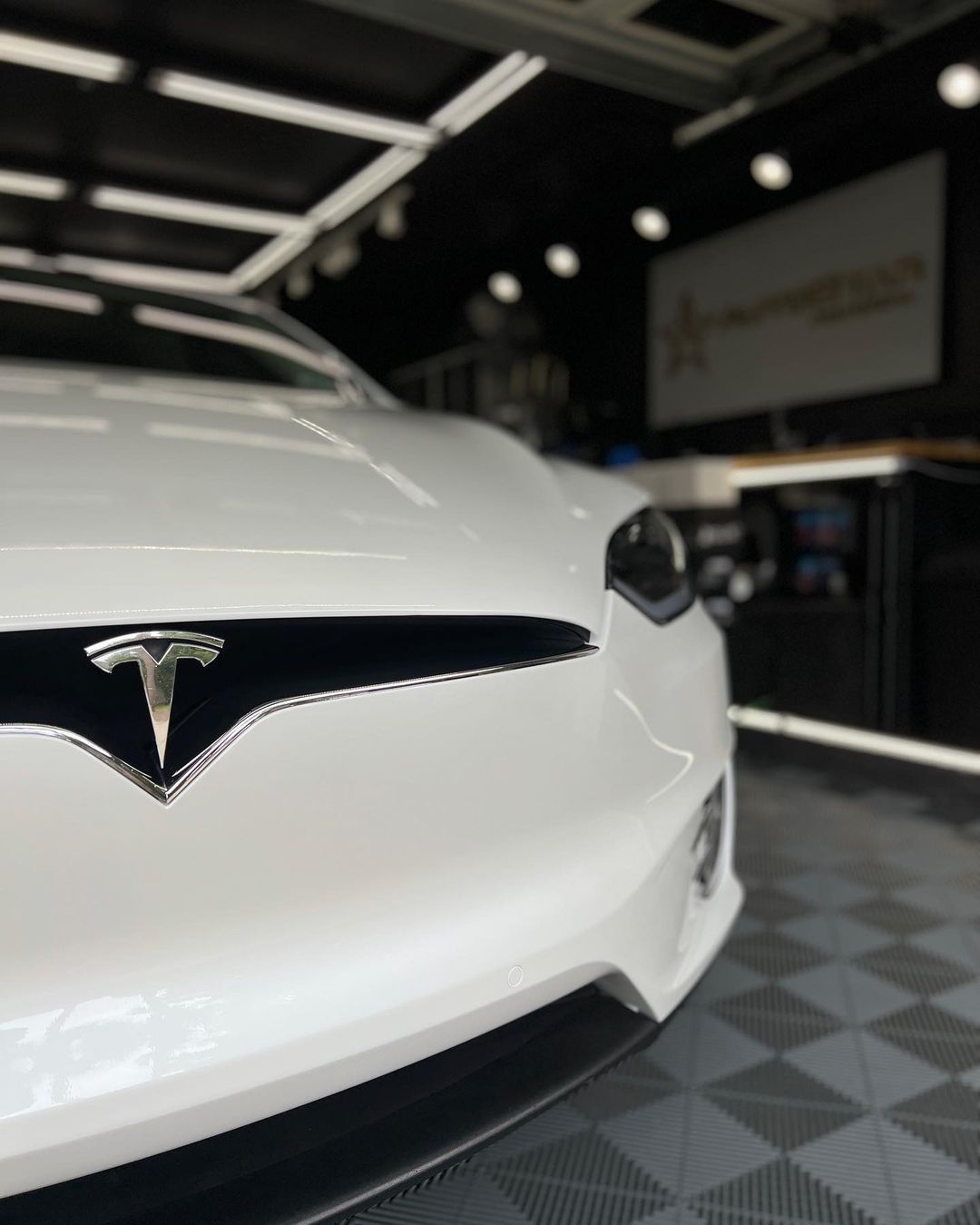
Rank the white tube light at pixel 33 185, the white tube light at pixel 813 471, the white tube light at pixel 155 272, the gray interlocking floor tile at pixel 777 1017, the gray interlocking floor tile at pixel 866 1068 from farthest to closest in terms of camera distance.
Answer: the white tube light at pixel 155 272
the white tube light at pixel 33 185
the white tube light at pixel 813 471
the gray interlocking floor tile at pixel 777 1017
the gray interlocking floor tile at pixel 866 1068

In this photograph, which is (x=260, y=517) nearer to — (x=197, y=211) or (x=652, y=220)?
(x=652, y=220)

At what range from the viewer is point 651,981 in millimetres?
846

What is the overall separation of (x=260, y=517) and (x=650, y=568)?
18.2 inches

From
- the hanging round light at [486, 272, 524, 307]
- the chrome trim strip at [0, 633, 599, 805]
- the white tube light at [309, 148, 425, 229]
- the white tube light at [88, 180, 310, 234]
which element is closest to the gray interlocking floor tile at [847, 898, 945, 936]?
the chrome trim strip at [0, 633, 599, 805]

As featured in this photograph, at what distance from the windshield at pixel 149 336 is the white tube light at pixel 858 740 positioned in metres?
1.43

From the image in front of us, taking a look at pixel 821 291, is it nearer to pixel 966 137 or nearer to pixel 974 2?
pixel 966 137

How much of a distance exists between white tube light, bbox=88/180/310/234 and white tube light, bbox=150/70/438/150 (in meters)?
1.59

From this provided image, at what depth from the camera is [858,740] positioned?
9.40ft

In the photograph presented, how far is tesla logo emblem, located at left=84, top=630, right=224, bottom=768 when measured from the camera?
0.61 m

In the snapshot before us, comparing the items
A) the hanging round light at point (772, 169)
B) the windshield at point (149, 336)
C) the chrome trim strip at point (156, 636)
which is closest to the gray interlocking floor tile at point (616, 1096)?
the chrome trim strip at point (156, 636)

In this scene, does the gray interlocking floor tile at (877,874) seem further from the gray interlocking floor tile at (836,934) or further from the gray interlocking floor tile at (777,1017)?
the gray interlocking floor tile at (777,1017)

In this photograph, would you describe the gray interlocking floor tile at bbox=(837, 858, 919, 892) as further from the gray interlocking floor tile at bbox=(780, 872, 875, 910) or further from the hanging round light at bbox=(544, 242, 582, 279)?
the hanging round light at bbox=(544, 242, 582, 279)

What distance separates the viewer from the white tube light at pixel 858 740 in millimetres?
2607

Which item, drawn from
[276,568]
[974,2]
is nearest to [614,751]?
[276,568]
